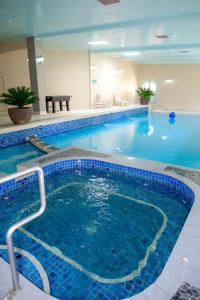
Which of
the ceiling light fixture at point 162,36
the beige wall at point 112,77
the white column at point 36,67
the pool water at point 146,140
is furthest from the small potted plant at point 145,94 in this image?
the white column at point 36,67

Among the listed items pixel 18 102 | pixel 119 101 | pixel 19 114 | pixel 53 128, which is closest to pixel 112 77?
pixel 119 101

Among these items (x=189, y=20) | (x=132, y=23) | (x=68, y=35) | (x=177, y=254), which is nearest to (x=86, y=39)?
(x=68, y=35)

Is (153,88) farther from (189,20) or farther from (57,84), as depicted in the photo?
(189,20)

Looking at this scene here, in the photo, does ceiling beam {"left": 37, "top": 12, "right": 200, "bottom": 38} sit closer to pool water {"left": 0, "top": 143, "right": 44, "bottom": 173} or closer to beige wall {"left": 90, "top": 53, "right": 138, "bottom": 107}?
pool water {"left": 0, "top": 143, "right": 44, "bottom": 173}

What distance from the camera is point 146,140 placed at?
7.00 m

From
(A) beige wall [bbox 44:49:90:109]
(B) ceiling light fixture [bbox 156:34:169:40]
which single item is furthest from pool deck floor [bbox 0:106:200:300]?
(A) beige wall [bbox 44:49:90:109]

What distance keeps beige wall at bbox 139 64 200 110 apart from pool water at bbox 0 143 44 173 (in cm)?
A: 1218

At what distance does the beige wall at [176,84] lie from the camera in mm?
14852

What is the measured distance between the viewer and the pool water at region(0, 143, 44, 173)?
4786 mm

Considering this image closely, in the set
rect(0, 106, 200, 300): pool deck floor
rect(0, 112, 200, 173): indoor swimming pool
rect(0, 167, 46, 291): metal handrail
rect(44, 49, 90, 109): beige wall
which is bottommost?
rect(0, 112, 200, 173): indoor swimming pool

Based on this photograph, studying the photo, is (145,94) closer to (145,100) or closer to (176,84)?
(145,100)

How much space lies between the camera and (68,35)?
24.2ft

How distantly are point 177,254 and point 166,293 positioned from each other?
1.33 feet

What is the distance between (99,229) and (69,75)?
9367 mm
